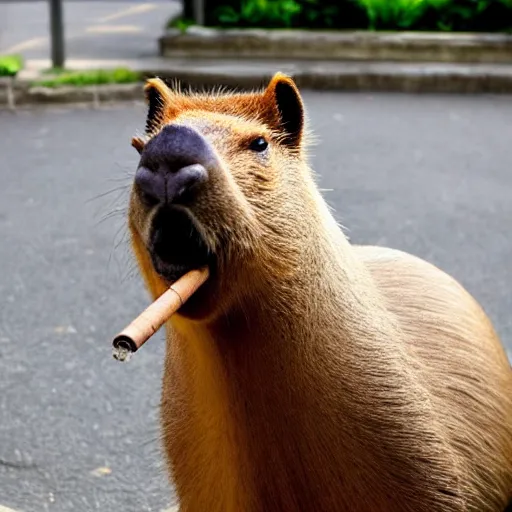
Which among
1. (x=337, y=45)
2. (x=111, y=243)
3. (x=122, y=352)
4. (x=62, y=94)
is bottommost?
(x=111, y=243)

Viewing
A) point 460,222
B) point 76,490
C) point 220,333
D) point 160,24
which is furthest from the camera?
point 160,24

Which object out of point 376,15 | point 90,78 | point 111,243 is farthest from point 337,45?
point 111,243

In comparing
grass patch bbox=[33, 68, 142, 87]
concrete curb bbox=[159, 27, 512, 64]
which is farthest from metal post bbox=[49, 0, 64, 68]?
concrete curb bbox=[159, 27, 512, 64]

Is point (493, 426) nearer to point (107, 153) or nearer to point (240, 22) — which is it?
point (107, 153)

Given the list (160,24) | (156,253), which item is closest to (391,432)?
(156,253)

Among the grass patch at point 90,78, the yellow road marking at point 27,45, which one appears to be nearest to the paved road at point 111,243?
the grass patch at point 90,78

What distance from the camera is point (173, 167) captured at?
5.63ft

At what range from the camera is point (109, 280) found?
534 cm

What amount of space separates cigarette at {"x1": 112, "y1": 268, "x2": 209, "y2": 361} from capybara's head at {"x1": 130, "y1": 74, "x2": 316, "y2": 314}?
0.04 meters

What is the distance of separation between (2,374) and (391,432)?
2.57 metres

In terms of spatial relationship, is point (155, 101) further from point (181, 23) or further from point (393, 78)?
point (181, 23)

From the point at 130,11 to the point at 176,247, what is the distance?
53.1 ft

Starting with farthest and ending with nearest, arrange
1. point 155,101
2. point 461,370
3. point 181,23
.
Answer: point 181,23
point 461,370
point 155,101

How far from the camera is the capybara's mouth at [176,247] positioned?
175 cm
